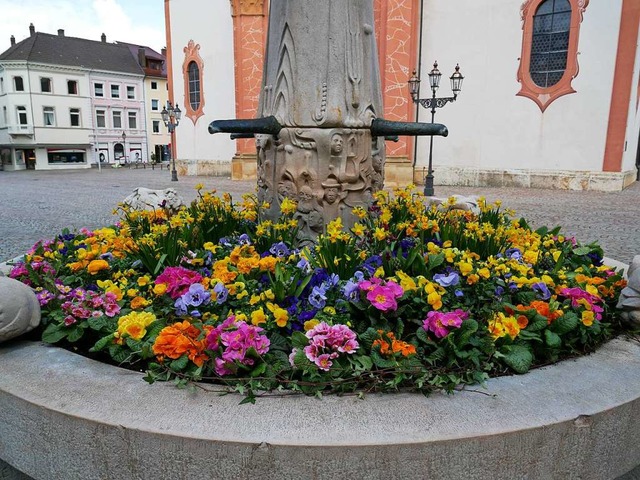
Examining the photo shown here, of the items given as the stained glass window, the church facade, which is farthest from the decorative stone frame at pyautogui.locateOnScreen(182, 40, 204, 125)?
the stained glass window

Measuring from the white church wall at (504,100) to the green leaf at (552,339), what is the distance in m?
15.6

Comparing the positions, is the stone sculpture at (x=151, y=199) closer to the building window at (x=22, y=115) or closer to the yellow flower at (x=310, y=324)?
the yellow flower at (x=310, y=324)

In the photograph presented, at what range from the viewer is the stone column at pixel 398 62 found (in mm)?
17016

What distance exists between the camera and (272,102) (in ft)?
10.2

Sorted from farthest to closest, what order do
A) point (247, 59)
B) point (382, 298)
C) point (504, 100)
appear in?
point (247, 59) < point (504, 100) < point (382, 298)

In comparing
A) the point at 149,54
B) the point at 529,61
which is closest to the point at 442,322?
the point at 529,61

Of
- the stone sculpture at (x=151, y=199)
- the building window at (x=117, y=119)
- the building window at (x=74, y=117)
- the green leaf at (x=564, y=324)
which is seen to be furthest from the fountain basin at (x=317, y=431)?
the building window at (x=117, y=119)

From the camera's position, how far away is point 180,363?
181 cm

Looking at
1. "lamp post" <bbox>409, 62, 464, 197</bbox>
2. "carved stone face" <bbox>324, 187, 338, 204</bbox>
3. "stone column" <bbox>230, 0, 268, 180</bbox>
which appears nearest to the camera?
"carved stone face" <bbox>324, 187, 338, 204</bbox>

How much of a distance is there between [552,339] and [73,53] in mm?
49496

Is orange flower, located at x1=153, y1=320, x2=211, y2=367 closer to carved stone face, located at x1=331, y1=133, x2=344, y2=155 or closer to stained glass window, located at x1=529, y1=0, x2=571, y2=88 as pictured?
carved stone face, located at x1=331, y1=133, x2=344, y2=155

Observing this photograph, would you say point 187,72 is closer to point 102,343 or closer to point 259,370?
point 102,343

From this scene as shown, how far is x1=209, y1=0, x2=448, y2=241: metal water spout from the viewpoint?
2957 millimetres

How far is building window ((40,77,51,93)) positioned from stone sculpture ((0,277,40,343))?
45.8 m
